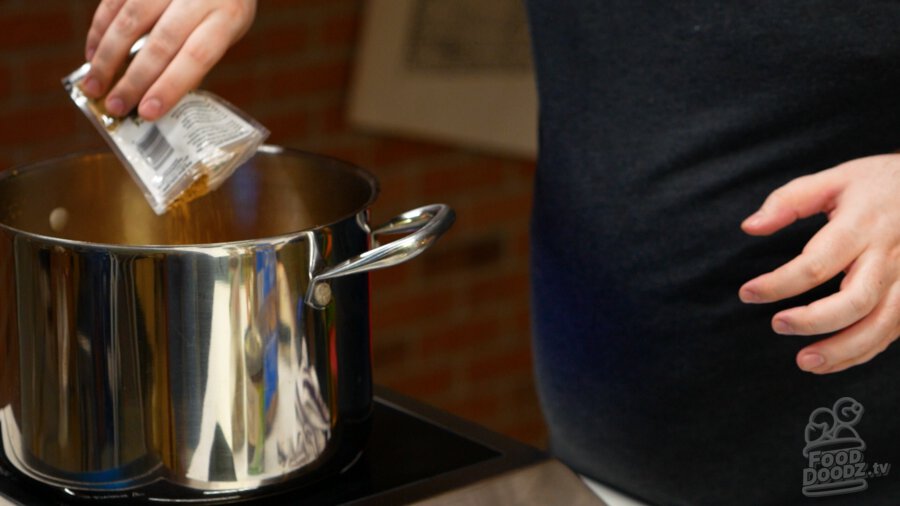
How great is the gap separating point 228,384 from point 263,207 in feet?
0.75

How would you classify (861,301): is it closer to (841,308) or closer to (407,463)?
(841,308)

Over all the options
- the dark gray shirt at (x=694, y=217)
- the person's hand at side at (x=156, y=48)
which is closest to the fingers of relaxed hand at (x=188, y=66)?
the person's hand at side at (x=156, y=48)

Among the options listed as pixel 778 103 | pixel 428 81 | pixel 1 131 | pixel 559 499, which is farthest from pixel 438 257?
pixel 559 499

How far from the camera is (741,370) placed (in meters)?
1.11

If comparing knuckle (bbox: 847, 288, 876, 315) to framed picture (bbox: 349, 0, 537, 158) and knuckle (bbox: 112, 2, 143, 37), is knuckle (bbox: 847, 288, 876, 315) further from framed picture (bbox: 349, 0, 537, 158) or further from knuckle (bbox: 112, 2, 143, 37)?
framed picture (bbox: 349, 0, 537, 158)

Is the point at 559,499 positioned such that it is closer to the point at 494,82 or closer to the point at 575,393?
the point at 575,393

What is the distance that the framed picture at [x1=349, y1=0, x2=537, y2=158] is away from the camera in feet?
7.75

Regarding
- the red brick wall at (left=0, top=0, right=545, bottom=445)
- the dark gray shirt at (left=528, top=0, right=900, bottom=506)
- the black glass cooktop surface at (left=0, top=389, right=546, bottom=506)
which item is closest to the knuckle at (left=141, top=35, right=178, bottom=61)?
the black glass cooktop surface at (left=0, top=389, right=546, bottom=506)

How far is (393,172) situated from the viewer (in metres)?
2.48

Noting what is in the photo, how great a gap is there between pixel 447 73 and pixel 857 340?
5.59 feet

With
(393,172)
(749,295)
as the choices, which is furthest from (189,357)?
(393,172)

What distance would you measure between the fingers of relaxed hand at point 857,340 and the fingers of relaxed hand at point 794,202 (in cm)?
7

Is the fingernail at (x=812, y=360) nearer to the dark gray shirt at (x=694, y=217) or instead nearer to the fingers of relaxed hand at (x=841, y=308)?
the fingers of relaxed hand at (x=841, y=308)

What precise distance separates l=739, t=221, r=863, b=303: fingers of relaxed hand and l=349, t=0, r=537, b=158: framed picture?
1635 millimetres
